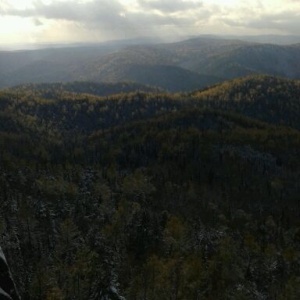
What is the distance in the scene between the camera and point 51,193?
196m

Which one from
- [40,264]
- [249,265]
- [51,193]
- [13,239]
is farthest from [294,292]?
[51,193]

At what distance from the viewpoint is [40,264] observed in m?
119

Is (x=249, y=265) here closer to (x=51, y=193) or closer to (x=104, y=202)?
(x=104, y=202)

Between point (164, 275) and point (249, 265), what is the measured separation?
148ft

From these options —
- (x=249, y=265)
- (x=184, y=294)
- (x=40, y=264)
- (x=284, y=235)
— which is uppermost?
(x=40, y=264)

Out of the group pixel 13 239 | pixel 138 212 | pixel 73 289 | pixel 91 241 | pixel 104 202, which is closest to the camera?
pixel 73 289

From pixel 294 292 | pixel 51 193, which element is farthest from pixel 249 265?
pixel 51 193

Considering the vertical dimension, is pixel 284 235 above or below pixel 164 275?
below

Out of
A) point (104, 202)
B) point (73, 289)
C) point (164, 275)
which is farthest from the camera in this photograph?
point (104, 202)

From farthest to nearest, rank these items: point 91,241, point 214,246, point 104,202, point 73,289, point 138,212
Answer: point 104,202
point 138,212
point 214,246
point 91,241
point 73,289

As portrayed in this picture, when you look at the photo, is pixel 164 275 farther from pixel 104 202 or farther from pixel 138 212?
pixel 104 202

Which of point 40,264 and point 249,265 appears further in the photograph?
point 249,265

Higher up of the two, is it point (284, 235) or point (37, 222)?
point (37, 222)

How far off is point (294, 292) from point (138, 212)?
241 ft
